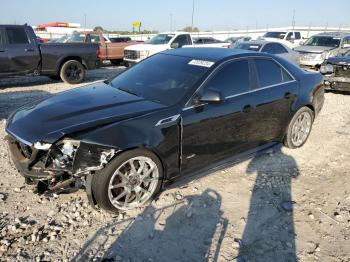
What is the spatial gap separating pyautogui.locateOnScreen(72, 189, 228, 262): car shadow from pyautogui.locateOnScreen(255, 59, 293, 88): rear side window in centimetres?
192

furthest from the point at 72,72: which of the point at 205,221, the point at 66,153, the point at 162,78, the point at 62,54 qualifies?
the point at 205,221

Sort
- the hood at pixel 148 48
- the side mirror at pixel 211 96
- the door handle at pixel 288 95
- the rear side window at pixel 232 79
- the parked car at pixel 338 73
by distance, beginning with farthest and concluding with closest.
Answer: the hood at pixel 148 48 → the parked car at pixel 338 73 → the door handle at pixel 288 95 → the rear side window at pixel 232 79 → the side mirror at pixel 211 96

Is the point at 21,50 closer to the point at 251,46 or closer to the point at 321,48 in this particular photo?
the point at 251,46

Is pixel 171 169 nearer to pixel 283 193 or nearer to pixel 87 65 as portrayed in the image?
pixel 283 193

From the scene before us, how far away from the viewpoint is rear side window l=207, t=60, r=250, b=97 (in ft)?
14.1

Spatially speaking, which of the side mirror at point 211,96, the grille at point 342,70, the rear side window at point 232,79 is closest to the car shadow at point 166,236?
the side mirror at point 211,96

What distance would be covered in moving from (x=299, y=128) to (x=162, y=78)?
2649 mm

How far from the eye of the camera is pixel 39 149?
11.0 feet

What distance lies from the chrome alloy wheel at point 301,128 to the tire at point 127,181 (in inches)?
110

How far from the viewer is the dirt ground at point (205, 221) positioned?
3238 millimetres

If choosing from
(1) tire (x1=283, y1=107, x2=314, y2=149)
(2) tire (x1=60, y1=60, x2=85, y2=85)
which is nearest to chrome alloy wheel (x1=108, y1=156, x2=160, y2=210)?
(1) tire (x1=283, y1=107, x2=314, y2=149)

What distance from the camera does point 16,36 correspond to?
10.5m

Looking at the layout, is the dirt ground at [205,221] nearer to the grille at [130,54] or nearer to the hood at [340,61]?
the hood at [340,61]

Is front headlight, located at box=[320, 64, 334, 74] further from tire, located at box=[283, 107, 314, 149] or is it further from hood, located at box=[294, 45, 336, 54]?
hood, located at box=[294, 45, 336, 54]
